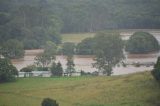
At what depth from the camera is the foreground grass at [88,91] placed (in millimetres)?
19297

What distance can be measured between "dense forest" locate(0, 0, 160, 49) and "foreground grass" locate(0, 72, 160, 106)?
2170cm

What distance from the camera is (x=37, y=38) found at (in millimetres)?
47219

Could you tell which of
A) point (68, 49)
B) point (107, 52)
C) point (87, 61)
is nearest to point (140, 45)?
point (87, 61)

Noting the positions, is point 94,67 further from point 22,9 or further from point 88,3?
point 88,3

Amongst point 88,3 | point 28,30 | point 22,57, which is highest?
point 88,3

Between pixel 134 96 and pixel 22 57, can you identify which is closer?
pixel 134 96

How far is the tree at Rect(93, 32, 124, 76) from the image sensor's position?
98.3 feet

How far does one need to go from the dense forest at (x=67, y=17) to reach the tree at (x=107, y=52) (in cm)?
1422

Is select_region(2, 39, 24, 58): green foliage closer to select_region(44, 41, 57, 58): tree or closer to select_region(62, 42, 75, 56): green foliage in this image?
select_region(44, 41, 57, 58): tree

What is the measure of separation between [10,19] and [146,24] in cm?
1668

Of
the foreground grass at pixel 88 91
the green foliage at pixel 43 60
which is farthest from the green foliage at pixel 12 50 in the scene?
the foreground grass at pixel 88 91

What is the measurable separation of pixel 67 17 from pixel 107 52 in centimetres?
2729

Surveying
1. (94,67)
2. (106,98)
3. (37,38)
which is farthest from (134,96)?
(37,38)

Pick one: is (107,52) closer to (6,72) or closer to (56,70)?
(56,70)
